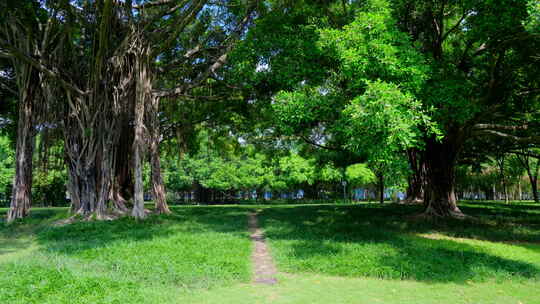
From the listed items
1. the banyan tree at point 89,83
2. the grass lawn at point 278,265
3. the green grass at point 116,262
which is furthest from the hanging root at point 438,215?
the banyan tree at point 89,83

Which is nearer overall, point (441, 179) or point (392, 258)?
point (392, 258)

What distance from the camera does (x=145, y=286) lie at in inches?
235

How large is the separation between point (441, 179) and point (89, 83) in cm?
1617

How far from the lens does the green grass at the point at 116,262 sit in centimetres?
537

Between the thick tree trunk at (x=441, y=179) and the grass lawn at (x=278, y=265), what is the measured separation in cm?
421

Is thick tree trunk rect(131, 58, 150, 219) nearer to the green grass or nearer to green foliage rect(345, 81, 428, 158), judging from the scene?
the green grass

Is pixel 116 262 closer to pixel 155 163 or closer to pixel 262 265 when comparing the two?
pixel 262 265

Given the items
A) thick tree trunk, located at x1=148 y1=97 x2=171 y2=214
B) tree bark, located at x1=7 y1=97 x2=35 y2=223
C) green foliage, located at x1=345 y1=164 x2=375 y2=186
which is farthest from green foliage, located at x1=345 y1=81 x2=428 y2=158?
green foliage, located at x1=345 y1=164 x2=375 y2=186

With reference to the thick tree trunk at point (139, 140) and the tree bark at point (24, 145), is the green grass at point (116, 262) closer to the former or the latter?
the thick tree trunk at point (139, 140)

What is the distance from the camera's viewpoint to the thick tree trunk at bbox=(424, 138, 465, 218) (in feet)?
52.6

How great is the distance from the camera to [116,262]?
7516 mm

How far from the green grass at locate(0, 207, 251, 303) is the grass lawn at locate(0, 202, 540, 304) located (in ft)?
0.07

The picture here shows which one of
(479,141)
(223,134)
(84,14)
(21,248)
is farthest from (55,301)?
(479,141)

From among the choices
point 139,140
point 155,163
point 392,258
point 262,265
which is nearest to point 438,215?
point 392,258
